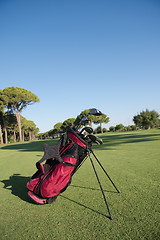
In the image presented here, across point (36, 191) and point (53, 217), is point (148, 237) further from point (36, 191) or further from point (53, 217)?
point (36, 191)

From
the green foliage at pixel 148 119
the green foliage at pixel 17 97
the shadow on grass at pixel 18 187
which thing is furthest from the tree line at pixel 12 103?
the green foliage at pixel 148 119

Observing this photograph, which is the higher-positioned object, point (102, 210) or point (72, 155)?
point (72, 155)

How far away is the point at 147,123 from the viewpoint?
57281 mm

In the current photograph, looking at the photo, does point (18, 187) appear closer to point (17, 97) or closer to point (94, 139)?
point (94, 139)

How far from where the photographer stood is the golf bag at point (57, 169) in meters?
2.12

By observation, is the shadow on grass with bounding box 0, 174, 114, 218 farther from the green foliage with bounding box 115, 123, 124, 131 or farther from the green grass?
the green foliage with bounding box 115, 123, 124, 131

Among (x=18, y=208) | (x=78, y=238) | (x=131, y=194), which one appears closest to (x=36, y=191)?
(x=18, y=208)

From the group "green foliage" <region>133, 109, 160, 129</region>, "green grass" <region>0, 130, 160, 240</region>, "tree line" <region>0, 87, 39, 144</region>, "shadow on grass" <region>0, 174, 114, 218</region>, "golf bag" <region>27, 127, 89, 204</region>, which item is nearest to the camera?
"green grass" <region>0, 130, 160, 240</region>

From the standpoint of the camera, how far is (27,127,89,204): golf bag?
6.97ft

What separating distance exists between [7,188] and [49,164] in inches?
60.2

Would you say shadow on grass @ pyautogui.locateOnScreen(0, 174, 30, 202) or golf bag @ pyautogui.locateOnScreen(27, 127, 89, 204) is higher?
golf bag @ pyautogui.locateOnScreen(27, 127, 89, 204)

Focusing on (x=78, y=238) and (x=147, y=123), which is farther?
(x=147, y=123)

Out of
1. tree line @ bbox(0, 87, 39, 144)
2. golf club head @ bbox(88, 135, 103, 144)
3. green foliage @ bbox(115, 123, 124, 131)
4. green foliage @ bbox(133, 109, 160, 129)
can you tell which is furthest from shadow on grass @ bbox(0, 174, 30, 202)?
green foliage @ bbox(115, 123, 124, 131)

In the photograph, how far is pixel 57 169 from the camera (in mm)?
2160
